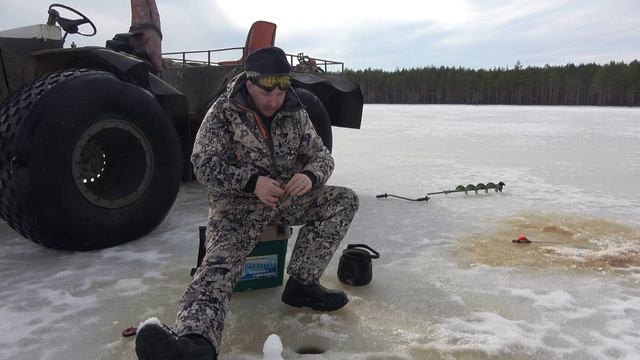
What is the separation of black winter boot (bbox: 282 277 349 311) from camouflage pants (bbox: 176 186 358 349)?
4 cm

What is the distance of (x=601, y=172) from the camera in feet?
22.4

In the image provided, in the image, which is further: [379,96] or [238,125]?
[379,96]

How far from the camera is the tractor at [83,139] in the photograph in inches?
110

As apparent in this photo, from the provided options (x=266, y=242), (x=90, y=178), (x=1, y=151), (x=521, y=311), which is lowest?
(x=521, y=311)

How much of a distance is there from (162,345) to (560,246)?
3006 mm

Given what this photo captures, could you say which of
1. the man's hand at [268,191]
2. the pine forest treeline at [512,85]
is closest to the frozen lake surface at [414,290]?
the man's hand at [268,191]

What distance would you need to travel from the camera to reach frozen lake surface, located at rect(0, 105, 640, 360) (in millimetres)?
2086

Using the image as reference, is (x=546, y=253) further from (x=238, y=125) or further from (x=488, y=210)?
(x=238, y=125)

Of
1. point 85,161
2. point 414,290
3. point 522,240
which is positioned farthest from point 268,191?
point 522,240

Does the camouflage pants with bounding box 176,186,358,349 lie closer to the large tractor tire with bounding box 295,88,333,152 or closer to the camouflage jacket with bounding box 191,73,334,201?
the camouflage jacket with bounding box 191,73,334,201

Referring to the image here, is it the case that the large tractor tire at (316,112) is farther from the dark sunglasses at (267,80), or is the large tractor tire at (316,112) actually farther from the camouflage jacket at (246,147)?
the dark sunglasses at (267,80)

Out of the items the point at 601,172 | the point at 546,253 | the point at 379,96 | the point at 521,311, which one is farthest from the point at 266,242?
the point at 379,96

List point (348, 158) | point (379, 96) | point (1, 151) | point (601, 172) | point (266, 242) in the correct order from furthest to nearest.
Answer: point (379, 96)
point (348, 158)
point (601, 172)
point (1, 151)
point (266, 242)

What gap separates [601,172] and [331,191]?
590 cm
